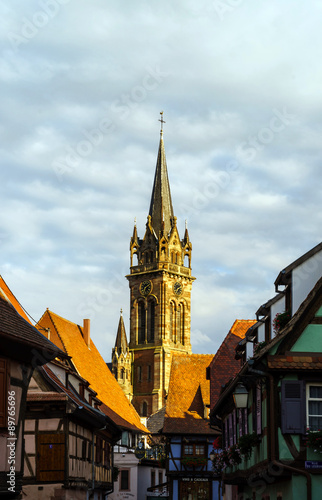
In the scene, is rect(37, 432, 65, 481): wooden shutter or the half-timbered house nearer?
the half-timbered house

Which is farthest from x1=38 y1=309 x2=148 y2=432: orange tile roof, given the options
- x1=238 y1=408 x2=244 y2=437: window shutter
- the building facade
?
the building facade

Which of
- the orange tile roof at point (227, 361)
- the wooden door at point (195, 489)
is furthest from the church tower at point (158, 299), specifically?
the orange tile roof at point (227, 361)

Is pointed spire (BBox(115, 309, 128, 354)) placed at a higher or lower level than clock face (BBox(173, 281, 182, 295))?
lower

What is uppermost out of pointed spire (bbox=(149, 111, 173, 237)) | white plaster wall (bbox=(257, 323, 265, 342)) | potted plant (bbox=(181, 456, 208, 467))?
pointed spire (bbox=(149, 111, 173, 237))

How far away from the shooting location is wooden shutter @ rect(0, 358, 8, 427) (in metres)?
17.8

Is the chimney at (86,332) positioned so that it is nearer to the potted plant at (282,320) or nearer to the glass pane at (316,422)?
the potted plant at (282,320)

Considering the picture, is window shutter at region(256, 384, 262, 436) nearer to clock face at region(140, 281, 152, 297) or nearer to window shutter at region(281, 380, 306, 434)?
window shutter at region(281, 380, 306, 434)

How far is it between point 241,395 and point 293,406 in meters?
3.51

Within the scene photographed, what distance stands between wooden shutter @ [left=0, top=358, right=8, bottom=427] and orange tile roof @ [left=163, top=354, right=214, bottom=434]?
102 feet

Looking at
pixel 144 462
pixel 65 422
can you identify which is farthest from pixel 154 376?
pixel 65 422

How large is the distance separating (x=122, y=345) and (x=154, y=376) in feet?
43.6

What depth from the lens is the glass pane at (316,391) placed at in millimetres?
20031

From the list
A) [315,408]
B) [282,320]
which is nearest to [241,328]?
[282,320]

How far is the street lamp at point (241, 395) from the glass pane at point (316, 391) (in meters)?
3.19
